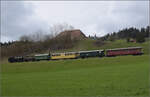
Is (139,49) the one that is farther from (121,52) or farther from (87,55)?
(87,55)

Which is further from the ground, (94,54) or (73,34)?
(73,34)

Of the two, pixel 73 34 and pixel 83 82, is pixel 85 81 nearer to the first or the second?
pixel 83 82

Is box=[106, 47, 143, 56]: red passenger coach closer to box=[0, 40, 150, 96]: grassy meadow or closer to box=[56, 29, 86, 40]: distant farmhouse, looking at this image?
box=[0, 40, 150, 96]: grassy meadow

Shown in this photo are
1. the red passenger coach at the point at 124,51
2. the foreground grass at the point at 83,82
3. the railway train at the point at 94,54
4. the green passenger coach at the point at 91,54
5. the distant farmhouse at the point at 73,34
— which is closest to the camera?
the foreground grass at the point at 83,82

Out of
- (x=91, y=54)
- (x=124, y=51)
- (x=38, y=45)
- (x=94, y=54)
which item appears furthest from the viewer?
(x=91, y=54)

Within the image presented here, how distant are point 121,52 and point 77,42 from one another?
3922 centimetres

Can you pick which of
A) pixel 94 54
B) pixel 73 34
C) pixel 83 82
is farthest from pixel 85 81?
pixel 94 54

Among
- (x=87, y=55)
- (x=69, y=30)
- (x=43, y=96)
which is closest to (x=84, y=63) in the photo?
(x=87, y=55)

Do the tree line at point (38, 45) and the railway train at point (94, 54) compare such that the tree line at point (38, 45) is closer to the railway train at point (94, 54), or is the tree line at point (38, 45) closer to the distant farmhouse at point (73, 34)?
the distant farmhouse at point (73, 34)

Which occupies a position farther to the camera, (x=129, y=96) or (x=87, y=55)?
(x=87, y=55)

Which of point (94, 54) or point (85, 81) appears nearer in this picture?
point (85, 81)

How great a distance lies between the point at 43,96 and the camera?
1155cm

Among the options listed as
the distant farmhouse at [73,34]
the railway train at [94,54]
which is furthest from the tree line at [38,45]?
the railway train at [94,54]

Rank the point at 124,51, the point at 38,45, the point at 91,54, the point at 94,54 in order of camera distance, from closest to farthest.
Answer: the point at 38,45 → the point at 124,51 → the point at 94,54 → the point at 91,54
